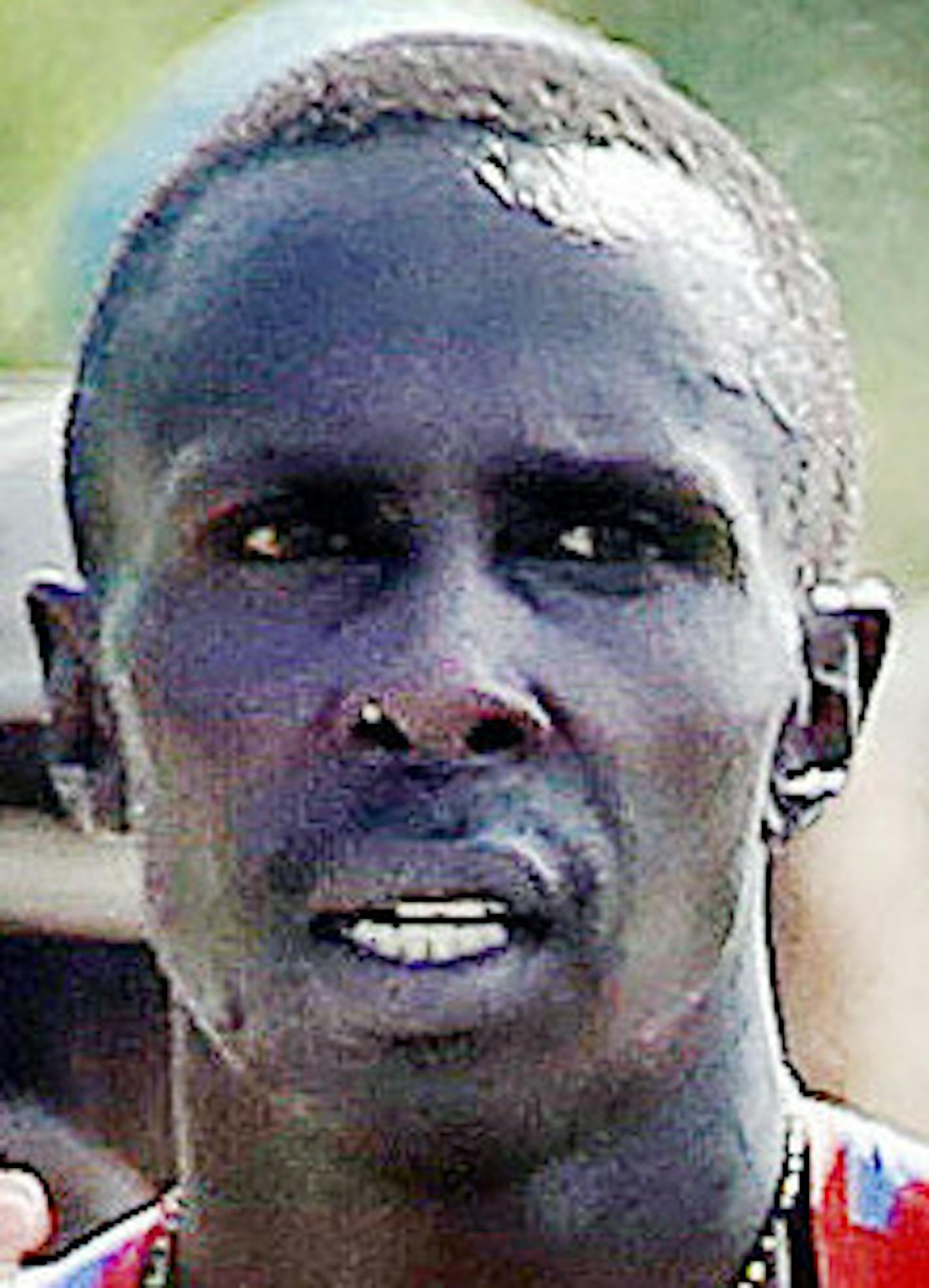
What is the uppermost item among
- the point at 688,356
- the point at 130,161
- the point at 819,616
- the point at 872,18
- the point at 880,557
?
the point at 688,356

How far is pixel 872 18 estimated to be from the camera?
11.5ft

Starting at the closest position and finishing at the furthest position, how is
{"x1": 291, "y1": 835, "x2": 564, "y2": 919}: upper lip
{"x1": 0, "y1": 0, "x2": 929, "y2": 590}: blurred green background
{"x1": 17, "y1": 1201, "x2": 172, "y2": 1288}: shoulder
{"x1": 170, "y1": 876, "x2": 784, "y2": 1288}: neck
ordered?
{"x1": 291, "y1": 835, "x2": 564, "y2": 919}: upper lip, {"x1": 170, "y1": 876, "x2": 784, "y2": 1288}: neck, {"x1": 17, "y1": 1201, "x2": 172, "y2": 1288}: shoulder, {"x1": 0, "y1": 0, "x2": 929, "y2": 590}: blurred green background

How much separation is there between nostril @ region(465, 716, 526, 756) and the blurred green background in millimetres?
1976

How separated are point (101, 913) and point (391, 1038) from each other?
1.00 metres

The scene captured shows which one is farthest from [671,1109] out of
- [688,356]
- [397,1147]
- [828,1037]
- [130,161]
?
[130,161]

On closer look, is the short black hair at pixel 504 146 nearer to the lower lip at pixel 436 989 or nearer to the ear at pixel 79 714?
the ear at pixel 79 714

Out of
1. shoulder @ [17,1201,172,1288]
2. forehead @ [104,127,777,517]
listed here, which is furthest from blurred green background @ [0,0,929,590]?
forehead @ [104,127,777,517]

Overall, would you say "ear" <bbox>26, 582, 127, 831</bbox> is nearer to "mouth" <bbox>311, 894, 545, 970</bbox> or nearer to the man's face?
the man's face

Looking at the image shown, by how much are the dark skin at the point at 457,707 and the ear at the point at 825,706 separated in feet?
0.08

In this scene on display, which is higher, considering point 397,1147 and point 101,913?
point 397,1147

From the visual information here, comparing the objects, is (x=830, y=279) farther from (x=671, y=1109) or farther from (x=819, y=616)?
(x=671, y=1109)

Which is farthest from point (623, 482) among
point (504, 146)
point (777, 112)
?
point (777, 112)

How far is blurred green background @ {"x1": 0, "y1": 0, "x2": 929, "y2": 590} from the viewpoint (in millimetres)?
3197

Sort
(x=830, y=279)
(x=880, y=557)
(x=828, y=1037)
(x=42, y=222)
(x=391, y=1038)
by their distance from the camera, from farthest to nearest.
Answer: (x=42, y=222)
(x=880, y=557)
(x=828, y=1037)
(x=830, y=279)
(x=391, y=1038)
